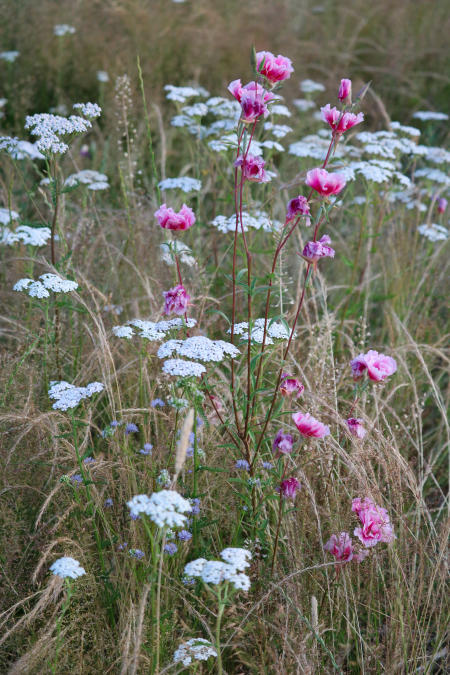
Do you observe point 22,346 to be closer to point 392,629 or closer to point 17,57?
point 392,629

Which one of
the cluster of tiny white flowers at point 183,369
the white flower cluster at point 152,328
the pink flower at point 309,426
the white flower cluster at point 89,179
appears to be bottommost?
Result: the pink flower at point 309,426

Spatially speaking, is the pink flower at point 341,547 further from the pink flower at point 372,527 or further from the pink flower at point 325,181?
the pink flower at point 325,181

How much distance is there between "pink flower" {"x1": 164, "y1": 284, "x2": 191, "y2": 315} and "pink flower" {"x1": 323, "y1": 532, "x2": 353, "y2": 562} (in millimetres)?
778

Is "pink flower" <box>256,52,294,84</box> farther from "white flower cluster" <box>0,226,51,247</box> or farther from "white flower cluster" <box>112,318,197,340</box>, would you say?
"white flower cluster" <box>0,226,51,247</box>

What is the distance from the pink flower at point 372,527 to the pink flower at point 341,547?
0.03 m

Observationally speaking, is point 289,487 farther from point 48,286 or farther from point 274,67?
point 274,67

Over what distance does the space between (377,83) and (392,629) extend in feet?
19.4

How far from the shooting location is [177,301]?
1.95 meters

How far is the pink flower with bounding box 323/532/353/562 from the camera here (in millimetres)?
1856

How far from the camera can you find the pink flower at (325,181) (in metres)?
1.71

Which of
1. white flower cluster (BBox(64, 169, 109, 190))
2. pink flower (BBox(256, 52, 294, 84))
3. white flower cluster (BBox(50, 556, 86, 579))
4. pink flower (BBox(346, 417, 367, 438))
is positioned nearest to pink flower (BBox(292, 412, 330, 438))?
pink flower (BBox(346, 417, 367, 438))

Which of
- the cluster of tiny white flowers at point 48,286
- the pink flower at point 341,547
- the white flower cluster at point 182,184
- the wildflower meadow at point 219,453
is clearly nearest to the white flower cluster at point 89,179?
the wildflower meadow at point 219,453

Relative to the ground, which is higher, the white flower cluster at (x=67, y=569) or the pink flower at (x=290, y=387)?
the pink flower at (x=290, y=387)

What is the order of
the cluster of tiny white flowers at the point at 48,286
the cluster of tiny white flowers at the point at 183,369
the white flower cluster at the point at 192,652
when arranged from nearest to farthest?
the white flower cluster at the point at 192,652
the cluster of tiny white flowers at the point at 183,369
the cluster of tiny white flowers at the point at 48,286
